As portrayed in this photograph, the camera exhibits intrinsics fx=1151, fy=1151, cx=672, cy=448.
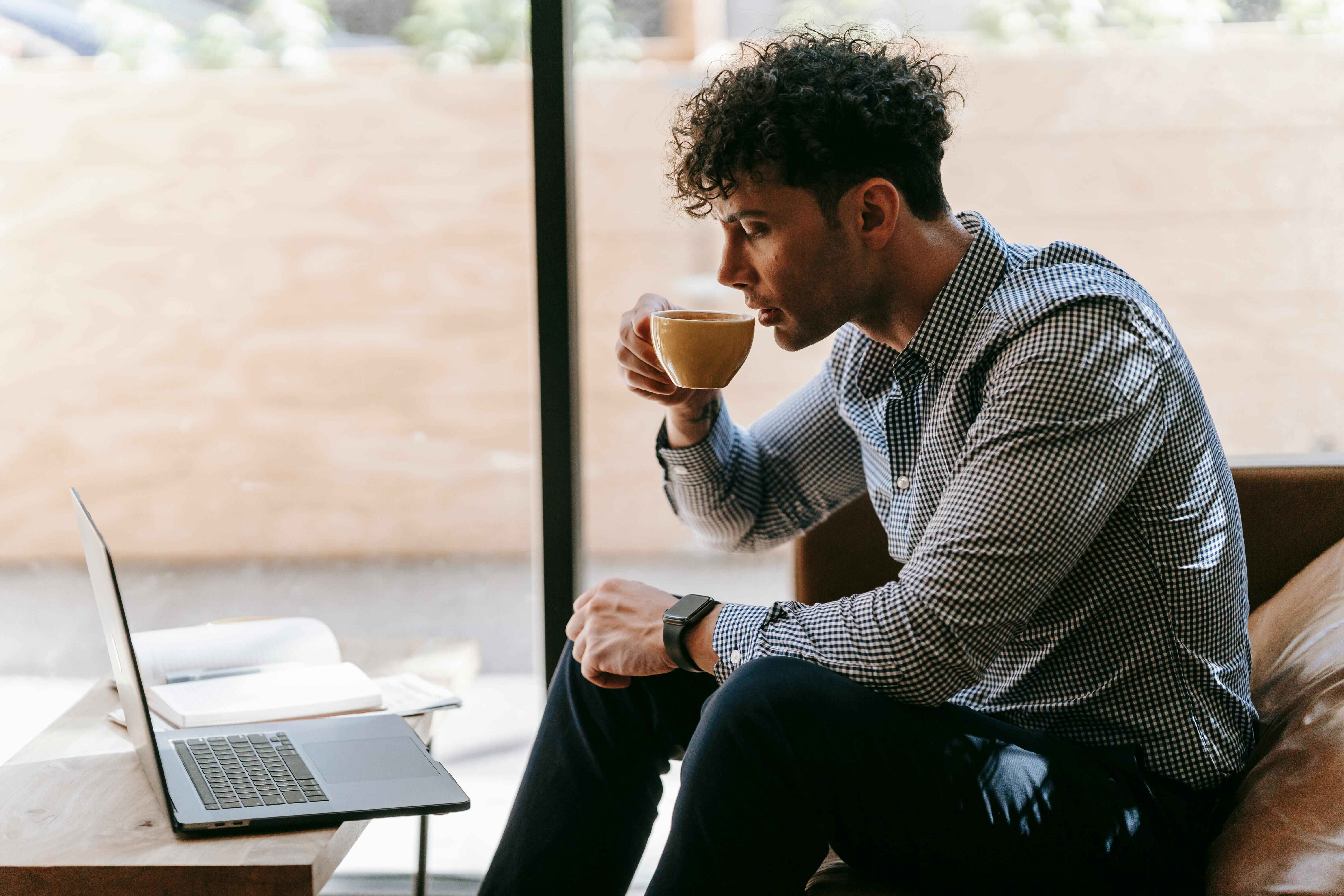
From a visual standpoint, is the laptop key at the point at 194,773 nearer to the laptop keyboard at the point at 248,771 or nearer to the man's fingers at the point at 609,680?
the laptop keyboard at the point at 248,771

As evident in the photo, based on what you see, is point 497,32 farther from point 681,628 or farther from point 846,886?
point 846,886

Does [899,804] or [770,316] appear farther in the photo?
[770,316]

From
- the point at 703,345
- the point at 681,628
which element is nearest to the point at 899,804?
the point at 681,628

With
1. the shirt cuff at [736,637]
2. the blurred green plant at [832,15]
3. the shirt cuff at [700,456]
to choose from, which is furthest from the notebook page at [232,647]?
the blurred green plant at [832,15]

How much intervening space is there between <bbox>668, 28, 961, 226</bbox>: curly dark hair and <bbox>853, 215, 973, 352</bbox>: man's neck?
0.02 meters

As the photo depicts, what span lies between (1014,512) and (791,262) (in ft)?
1.40

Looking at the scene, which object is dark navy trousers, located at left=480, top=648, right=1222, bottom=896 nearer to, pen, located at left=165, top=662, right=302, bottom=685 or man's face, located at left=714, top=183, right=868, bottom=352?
man's face, located at left=714, top=183, right=868, bottom=352

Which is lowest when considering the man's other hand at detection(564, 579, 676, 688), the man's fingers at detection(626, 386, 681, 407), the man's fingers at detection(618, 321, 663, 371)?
the man's other hand at detection(564, 579, 676, 688)

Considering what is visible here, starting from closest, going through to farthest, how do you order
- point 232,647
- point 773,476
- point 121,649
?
1. point 121,649
2. point 232,647
3. point 773,476

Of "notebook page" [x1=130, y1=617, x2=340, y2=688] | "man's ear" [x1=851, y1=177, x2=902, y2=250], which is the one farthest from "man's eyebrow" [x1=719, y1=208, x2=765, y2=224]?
"notebook page" [x1=130, y1=617, x2=340, y2=688]

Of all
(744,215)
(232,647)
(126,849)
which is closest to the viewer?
(126,849)

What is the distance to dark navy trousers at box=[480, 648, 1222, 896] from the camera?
3.55 feet

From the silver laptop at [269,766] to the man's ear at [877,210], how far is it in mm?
774

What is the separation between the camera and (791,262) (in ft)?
4.49
